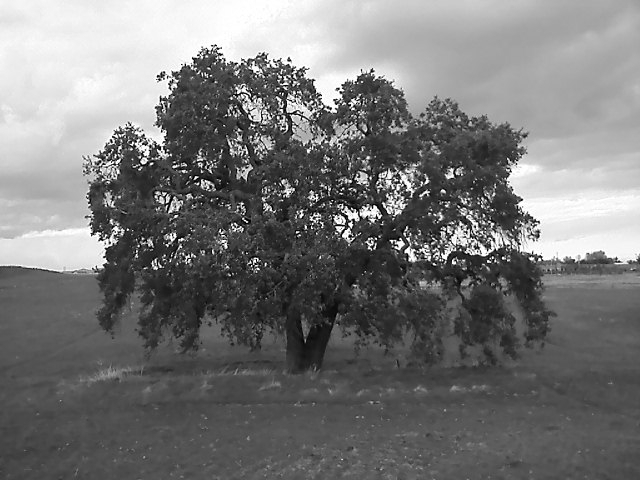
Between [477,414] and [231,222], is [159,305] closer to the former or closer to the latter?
[231,222]

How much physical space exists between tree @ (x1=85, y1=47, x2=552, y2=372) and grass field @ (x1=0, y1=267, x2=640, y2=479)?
118 inches

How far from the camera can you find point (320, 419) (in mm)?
22422

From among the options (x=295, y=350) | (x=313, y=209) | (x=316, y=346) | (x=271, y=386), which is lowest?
(x=271, y=386)

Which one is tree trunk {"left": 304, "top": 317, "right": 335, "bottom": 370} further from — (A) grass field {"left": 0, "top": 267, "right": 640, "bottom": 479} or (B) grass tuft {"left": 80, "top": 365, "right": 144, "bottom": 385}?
(B) grass tuft {"left": 80, "top": 365, "right": 144, "bottom": 385}

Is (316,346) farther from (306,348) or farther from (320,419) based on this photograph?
(320,419)

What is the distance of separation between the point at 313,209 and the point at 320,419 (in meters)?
10.3

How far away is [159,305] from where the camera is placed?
3042 cm

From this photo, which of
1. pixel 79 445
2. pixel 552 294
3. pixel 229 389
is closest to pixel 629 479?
pixel 79 445

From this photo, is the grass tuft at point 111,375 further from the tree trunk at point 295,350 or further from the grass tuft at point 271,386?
the tree trunk at point 295,350

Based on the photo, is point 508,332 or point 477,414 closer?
point 477,414

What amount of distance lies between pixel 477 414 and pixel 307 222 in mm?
10562

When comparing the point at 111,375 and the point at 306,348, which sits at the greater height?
the point at 306,348

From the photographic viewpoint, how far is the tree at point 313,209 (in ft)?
90.1

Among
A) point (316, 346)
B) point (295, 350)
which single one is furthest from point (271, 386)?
point (316, 346)
